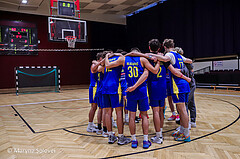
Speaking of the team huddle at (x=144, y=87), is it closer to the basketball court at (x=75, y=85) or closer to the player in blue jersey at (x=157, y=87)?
the player in blue jersey at (x=157, y=87)

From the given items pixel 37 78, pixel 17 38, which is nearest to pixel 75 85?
pixel 37 78

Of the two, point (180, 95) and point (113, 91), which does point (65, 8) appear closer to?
point (113, 91)

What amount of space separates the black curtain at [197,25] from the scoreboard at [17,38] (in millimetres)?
7822

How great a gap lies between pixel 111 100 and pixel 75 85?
12578 mm

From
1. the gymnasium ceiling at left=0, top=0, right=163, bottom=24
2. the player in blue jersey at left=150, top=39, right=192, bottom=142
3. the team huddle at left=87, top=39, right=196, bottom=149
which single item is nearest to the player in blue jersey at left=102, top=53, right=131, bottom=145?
the team huddle at left=87, top=39, right=196, bottom=149

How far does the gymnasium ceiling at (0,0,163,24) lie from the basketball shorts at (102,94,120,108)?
33.4ft

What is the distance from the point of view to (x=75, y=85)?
1505 centimetres

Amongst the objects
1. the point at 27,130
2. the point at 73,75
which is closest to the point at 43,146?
the point at 27,130

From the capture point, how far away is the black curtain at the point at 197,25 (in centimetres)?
943

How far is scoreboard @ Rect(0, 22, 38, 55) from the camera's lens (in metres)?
11.9

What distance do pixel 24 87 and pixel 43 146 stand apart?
10.2 m

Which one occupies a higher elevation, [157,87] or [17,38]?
[17,38]

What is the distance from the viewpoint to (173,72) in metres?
2.93

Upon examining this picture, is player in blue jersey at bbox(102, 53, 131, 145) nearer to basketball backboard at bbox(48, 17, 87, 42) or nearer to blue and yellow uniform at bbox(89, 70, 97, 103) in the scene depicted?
blue and yellow uniform at bbox(89, 70, 97, 103)
